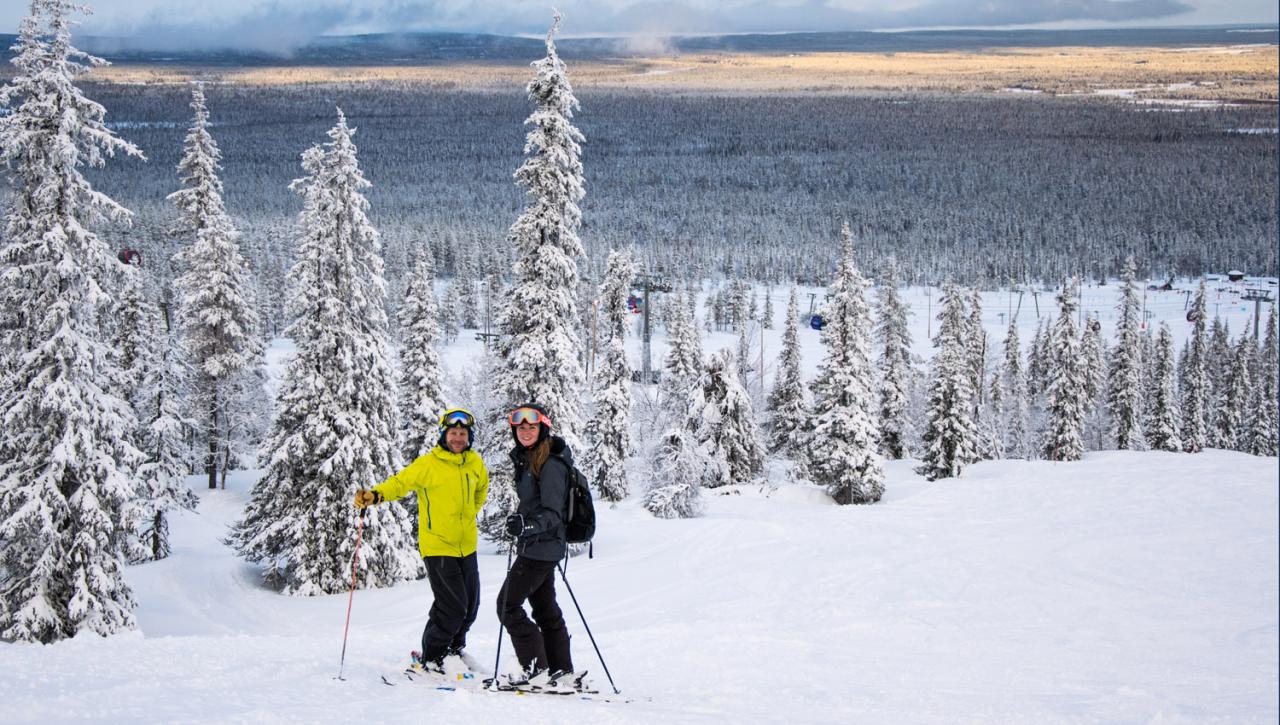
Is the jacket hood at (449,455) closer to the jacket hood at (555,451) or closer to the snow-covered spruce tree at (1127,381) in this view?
the jacket hood at (555,451)

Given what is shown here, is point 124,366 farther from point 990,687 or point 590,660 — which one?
point 990,687

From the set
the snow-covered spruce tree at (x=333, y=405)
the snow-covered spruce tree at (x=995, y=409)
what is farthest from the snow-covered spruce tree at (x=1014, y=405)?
the snow-covered spruce tree at (x=333, y=405)

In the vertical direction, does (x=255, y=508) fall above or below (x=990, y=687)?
below

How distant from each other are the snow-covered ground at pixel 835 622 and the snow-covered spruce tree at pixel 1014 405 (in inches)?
1281

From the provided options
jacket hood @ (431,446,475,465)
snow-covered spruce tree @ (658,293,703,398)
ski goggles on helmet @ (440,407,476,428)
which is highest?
ski goggles on helmet @ (440,407,476,428)

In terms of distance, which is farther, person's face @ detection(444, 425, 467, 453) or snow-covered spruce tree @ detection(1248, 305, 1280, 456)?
snow-covered spruce tree @ detection(1248, 305, 1280, 456)

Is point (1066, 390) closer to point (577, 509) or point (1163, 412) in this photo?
point (1163, 412)

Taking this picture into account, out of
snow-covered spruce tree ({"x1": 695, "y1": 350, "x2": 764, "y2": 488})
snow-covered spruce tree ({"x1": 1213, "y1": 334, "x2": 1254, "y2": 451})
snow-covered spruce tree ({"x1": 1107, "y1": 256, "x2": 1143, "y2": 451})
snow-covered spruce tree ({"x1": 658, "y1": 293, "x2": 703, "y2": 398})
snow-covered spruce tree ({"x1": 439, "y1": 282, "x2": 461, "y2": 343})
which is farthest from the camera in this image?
snow-covered spruce tree ({"x1": 439, "y1": 282, "x2": 461, "y2": 343})

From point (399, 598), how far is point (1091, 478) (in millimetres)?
21889

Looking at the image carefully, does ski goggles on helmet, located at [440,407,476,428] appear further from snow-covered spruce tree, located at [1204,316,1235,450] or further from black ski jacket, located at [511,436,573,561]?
snow-covered spruce tree, located at [1204,316,1235,450]

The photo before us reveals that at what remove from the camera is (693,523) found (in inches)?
948

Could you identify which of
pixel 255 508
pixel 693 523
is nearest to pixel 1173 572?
pixel 693 523

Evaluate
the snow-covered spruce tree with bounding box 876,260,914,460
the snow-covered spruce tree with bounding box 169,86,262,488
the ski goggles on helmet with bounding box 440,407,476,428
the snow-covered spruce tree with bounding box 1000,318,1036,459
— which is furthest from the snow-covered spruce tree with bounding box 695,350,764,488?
the snow-covered spruce tree with bounding box 1000,318,1036,459

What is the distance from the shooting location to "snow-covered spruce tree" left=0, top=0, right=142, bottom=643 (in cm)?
1467
